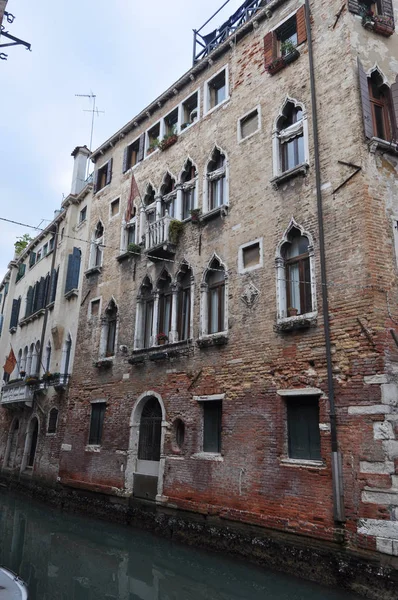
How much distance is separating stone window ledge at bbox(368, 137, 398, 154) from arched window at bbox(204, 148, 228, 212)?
4.08 m

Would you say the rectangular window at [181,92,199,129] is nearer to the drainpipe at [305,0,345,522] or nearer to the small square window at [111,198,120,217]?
the small square window at [111,198,120,217]

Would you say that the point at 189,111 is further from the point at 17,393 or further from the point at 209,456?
the point at 17,393

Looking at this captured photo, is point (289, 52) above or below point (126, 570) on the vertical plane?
above

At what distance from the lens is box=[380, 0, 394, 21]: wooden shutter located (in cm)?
1034

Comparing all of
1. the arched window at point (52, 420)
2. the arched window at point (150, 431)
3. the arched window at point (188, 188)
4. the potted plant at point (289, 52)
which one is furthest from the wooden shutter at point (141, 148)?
the arched window at point (52, 420)

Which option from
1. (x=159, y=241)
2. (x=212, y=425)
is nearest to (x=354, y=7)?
(x=159, y=241)

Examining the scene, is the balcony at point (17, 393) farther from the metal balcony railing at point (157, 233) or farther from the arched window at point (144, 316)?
the metal balcony railing at point (157, 233)

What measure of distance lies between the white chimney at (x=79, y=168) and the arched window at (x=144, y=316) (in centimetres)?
885

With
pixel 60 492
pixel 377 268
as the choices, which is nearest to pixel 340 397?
pixel 377 268

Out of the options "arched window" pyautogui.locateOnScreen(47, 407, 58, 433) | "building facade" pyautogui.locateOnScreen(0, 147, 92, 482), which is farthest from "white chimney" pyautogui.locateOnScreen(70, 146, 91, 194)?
"arched window" pyautogui.locateOnScreen(47, 407, 58, 433)

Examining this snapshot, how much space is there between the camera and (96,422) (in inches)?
581

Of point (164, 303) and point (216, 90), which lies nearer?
point (164, 303)

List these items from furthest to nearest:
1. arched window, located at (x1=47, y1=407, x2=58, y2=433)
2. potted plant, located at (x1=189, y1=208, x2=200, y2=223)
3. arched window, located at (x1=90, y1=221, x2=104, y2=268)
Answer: arched window, located at (x1=47, y1=407, x2=58, y2=433) → arched window, located at (x1=90, y1=221, x2=104, y2=268) → potted plant, located at (x1=189, y1=208, x2=200, y2=223)

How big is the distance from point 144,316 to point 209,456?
502 centimetres
